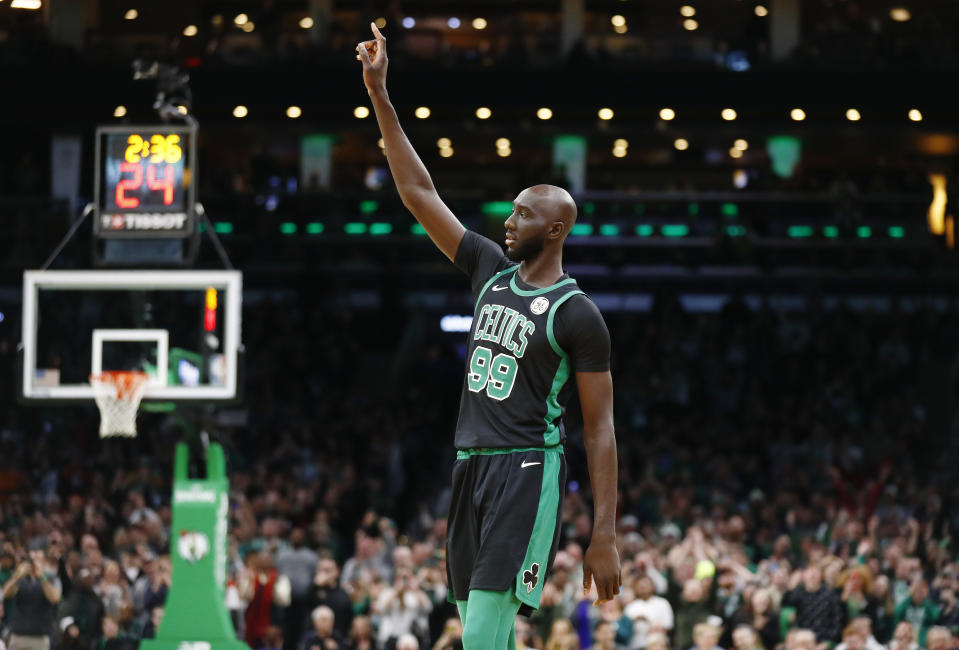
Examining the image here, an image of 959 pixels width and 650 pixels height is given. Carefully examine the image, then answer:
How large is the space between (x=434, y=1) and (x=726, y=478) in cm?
1399

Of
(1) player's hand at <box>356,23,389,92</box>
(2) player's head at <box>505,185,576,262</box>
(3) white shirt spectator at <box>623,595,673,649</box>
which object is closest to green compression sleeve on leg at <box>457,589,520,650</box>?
(2) player's head at <box>505,185,576,262</box>

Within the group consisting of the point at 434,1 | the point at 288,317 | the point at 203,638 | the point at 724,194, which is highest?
the point at 434,1

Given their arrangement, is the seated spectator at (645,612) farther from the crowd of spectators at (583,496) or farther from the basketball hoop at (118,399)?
the basketball hoop at (118,399)

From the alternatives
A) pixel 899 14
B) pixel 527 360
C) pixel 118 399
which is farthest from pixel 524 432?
pixel 899 14

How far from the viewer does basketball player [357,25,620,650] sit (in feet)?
17.8

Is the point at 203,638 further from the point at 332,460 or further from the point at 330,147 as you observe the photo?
the point at 330,147

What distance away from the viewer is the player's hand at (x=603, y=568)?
5371 mm

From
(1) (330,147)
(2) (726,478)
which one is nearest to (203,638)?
(2) (726,478)

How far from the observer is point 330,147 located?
30.7 meters

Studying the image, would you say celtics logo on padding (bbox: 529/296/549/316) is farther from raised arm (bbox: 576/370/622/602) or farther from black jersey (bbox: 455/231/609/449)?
raised arm (bbox: 576/370/622/602)

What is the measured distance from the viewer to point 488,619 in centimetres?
539

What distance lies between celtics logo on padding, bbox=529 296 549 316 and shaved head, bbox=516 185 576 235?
11.3 inches

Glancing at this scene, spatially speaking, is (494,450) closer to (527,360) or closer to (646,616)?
(527,360)

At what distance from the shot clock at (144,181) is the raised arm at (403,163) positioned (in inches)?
333
